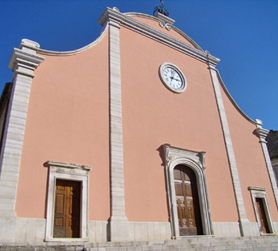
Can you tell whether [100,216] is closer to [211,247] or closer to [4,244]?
[4,244]

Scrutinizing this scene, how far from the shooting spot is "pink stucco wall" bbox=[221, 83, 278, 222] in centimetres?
1272

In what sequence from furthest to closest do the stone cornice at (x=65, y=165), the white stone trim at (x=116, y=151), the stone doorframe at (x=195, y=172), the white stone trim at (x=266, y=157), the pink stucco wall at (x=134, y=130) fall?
the white stone trim at (x=266, y=157)
the stone doorframe at (x=195, y=172)
the white stone trim at (x=116, y=151)
the pink stucco wall at (x=134, y=130)
the stone cornice at (x=65, y=165)

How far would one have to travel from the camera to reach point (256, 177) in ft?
44.1

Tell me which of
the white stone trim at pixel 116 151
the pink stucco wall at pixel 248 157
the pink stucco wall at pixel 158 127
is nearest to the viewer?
the white stone trim at pixel 116 151

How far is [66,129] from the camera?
332 inches

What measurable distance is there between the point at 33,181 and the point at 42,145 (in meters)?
1.02

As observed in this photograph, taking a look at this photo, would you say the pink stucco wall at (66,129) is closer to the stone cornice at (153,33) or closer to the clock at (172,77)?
the stone cornice at (153,33)

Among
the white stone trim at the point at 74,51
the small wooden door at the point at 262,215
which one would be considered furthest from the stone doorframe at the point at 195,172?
the white stone trim at the point at 74,51

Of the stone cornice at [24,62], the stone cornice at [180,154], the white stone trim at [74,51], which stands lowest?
the stone cornice at [180,154]

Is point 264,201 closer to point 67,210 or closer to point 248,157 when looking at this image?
point 248,157

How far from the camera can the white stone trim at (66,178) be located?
7161mm

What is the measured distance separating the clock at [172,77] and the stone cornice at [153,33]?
1.33 m

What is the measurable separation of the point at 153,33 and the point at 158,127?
15.6 ft

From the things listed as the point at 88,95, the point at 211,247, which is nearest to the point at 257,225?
the point at 211,247
